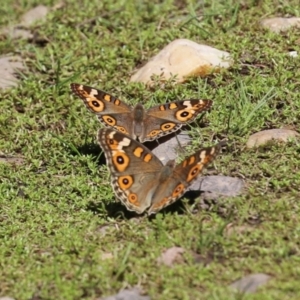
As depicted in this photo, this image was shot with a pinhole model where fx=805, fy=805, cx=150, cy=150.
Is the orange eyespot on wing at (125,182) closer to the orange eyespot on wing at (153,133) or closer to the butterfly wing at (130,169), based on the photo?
the butterfly wing at (130,169)

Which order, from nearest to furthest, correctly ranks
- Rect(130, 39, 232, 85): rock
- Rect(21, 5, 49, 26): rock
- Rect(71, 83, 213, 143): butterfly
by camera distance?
1. Rect(71, 83, 213, 143): butterfly
2. Rect(130, 39, 232, 85): rock
3. Rect(21, 5, 49, 26): rock

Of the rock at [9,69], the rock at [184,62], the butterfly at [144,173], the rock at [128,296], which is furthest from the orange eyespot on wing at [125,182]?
the rock at [9,69]

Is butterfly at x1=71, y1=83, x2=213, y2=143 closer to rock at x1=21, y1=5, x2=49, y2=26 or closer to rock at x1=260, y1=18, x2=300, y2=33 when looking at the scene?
rock at x1=260, y1=18, x2=300, y2=33

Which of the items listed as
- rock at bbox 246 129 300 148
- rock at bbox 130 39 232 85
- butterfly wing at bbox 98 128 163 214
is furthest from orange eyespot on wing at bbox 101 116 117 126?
rock at bbox 246 129 300 148

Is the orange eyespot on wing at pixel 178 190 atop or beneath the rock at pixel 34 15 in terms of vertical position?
atop

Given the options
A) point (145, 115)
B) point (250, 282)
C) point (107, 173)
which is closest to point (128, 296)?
point (250, 282)

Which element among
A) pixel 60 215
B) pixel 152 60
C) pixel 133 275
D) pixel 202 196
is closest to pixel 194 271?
pixel 133 275

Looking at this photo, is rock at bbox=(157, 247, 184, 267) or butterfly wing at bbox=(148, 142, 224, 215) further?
butterfly wing at bbox=(148, 142, 224, 215)
